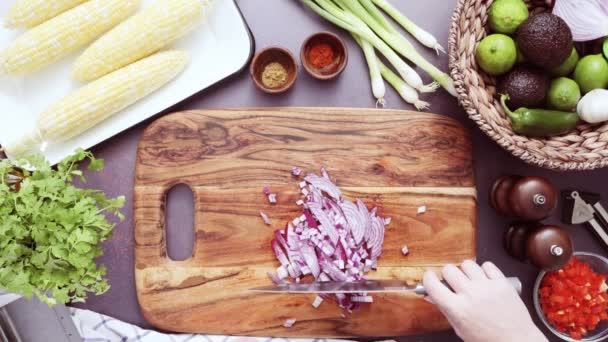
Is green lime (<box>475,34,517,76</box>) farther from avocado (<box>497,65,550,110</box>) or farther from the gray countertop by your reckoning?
the gray countertop

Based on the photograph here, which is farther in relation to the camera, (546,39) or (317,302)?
(317,302)

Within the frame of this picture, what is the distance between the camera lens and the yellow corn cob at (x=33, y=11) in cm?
151

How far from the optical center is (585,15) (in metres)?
1.43

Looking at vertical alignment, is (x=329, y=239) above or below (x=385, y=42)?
below

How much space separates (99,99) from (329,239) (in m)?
0.74

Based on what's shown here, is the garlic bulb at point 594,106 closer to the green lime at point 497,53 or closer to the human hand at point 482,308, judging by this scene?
the green lime at point 497,53

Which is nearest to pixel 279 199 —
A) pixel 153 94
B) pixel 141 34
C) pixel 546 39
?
pixel 153 94

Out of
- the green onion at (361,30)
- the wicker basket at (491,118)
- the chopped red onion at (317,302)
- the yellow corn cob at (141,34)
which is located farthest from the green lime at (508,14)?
Result: the chopped red onion at (317,302)

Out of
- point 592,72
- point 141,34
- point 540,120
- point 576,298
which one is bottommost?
point 576,298

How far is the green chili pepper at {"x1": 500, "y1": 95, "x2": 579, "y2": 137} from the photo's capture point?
143 cm

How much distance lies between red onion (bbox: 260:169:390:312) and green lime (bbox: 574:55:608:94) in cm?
63

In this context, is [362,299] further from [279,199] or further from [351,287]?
[279,199]

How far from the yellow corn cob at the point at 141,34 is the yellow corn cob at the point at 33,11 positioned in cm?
13

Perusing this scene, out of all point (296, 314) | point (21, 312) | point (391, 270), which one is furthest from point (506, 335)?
point (21, 312)
